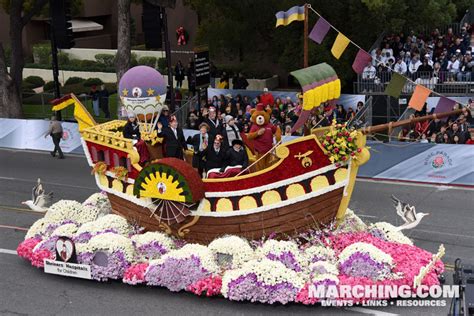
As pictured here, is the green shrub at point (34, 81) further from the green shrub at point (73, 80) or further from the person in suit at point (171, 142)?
the person in suit at point (171, 142)

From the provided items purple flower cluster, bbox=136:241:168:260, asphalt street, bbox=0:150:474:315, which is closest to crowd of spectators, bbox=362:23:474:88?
asphalt street, bbox=0:150:474:315

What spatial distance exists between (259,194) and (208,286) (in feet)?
5.81

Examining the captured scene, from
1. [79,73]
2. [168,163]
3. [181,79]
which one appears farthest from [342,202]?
[79,73]

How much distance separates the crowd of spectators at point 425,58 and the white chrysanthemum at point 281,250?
38.3ft

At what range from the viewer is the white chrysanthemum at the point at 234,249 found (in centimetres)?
1305

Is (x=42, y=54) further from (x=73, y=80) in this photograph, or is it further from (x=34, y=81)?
(x=73, y=80)

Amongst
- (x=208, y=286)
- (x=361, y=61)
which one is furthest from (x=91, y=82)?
(x=208, y=286)

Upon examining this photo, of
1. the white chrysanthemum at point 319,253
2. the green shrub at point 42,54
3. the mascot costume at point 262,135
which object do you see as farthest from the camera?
the green shrub at point 42,54

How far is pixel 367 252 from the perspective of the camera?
12672 mm

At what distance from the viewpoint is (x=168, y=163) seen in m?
13.4

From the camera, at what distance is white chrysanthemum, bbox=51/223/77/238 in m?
14.7

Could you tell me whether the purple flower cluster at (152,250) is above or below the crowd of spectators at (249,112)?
below

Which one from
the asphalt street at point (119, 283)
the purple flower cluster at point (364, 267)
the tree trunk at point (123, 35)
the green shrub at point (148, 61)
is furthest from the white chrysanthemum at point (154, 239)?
the green shrub at point (148, 61)

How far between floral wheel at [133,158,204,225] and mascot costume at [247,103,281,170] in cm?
143
